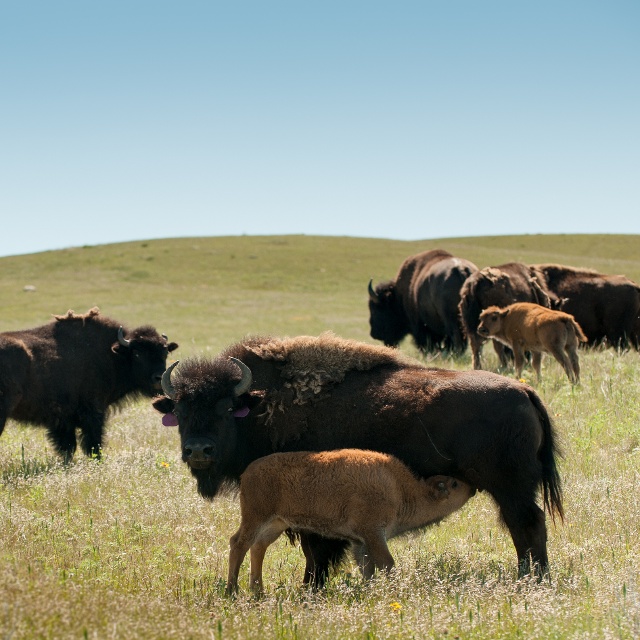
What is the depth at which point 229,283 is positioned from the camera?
5638 centimetres

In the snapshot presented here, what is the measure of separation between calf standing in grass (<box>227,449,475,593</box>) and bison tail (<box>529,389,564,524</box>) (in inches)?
32.7

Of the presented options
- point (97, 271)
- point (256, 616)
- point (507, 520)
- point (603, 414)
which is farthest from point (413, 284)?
point (97, 271)

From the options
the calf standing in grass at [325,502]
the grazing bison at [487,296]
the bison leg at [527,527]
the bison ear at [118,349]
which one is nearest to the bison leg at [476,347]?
the grazing bison at [487,296]

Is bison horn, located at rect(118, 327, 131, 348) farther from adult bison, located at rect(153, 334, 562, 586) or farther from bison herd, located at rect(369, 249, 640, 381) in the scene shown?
bison herd, located at rect(369, 249, 640, 381)

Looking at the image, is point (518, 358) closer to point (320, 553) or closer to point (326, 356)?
point (326, 356)

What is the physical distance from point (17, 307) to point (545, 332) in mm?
35375

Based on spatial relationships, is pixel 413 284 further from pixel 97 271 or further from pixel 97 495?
pixel 97 271

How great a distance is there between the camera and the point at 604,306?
17.8 metres

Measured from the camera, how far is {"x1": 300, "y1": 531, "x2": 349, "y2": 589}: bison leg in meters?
6.77

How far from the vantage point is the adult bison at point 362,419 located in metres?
6.59

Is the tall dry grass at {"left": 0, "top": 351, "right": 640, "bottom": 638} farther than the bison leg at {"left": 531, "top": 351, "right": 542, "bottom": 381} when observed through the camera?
No

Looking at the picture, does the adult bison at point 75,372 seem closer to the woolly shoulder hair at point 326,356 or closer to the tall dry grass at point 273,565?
the tall dry grass at point 273,565

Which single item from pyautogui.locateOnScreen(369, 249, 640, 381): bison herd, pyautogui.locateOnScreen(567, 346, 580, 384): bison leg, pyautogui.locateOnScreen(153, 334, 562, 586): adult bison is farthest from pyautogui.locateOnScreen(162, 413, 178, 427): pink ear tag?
pyautogui.locateOnScreen(369, 249, 640, 381): bison herd

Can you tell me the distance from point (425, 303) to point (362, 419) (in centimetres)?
1307
